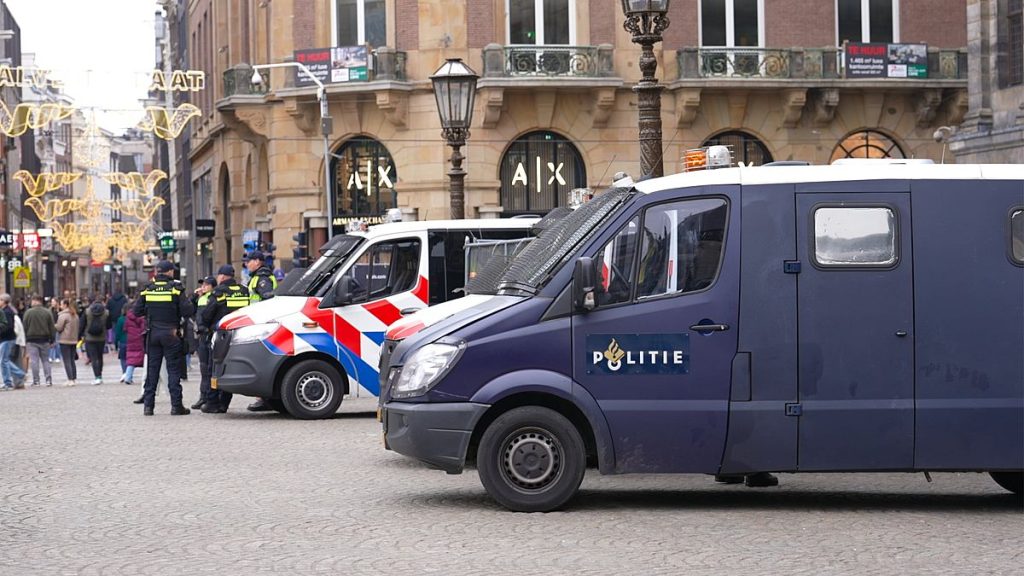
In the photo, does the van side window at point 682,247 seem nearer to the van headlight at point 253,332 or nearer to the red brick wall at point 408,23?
the van headlight at point 253,332

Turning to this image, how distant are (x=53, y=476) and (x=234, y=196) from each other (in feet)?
111

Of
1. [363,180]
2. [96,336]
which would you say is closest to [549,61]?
[363,180]

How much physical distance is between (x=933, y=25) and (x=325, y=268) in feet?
74.6

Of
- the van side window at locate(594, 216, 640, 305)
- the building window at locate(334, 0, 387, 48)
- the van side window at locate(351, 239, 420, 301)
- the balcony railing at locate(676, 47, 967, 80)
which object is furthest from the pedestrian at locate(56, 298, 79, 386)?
the van side window at locate(594, 216, 640, 305)

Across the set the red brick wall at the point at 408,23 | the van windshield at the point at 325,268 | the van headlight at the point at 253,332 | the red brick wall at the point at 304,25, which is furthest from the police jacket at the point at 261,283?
the red brick wall at the point at 304,25

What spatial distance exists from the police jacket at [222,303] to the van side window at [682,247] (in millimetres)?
11473

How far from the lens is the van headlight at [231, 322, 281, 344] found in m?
19.4

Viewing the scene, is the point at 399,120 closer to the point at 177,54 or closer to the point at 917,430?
the point at 917,430

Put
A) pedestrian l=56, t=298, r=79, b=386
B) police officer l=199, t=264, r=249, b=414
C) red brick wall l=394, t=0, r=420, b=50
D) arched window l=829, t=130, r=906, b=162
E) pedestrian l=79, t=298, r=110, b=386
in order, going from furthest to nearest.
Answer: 1. arched window l=829, t=130, r=906, b=162
2. red brick wall l=394, t=0, r=420, b=50
3. pedestrian l=56, t=298, r=79, b=386
4. pedestrian l=79, t=298, r=110, b=386
5. police officer l=199, t=264, r=249, b=414

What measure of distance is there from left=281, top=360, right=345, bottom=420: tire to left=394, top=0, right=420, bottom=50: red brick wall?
62.0 feet

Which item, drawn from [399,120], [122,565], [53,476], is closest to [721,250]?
[122,565]

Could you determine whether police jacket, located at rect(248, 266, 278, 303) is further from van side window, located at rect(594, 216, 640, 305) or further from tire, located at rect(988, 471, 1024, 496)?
tire, located at rect(988, 471, 1024, 496)

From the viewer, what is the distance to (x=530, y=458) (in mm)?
10781

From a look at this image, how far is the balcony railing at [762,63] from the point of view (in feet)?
121
